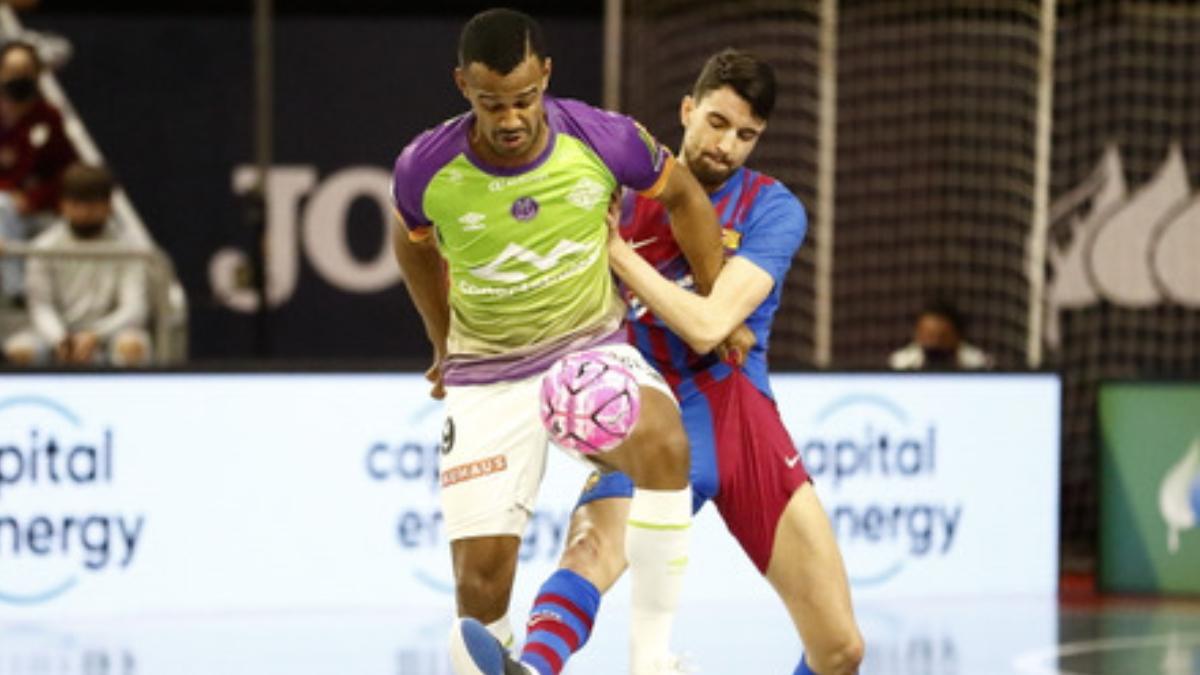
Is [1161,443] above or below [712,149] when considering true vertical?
below

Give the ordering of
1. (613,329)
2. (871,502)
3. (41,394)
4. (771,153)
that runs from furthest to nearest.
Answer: (771,153) → (871,502) → (41,394) → (613,329)

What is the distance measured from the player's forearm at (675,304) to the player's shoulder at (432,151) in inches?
16.3

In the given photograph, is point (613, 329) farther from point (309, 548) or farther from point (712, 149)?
point (309, 548)

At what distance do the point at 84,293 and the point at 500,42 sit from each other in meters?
5.51

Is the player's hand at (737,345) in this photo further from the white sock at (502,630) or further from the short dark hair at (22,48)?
the short dark hair at (22,48)

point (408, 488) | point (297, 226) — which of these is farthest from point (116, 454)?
point (297, 226)

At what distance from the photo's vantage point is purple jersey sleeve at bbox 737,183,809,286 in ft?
18.8

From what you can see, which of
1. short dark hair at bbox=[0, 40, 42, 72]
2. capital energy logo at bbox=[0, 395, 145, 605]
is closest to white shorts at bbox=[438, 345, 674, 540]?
capital energy logo at bbox=[0, 395, 145, 605]

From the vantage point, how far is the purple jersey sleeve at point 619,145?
536 centimetres

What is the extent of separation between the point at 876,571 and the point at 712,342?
14.8ft

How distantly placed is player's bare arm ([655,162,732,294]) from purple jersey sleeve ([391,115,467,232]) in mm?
464

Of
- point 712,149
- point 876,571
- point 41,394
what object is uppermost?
point 712,149

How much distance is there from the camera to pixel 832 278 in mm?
12523

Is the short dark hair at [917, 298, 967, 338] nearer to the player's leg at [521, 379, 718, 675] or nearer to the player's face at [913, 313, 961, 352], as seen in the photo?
the player's face at [913, 313, 961, 352]
